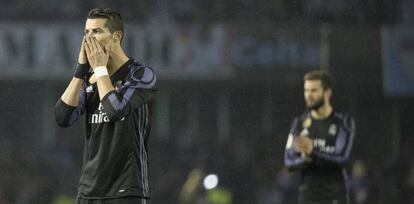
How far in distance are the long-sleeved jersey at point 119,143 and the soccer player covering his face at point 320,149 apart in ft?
8.30

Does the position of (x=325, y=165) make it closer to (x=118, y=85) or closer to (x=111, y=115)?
(x=118, y=85)

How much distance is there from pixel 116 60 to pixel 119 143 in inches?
14.2

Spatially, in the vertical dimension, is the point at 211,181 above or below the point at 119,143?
below

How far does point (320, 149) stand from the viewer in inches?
282

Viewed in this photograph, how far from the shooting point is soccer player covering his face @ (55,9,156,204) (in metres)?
4.47

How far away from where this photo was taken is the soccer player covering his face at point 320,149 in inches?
277

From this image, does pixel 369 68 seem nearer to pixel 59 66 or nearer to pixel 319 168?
pixel 59 66

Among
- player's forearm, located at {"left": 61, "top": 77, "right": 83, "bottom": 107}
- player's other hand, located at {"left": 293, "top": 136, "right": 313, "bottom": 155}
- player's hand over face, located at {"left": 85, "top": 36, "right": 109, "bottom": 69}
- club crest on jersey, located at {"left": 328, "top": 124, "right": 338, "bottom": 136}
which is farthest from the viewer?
club crest on jersey, located at {"left": 328, "top": 124, "right": 338, "bottom": 136}

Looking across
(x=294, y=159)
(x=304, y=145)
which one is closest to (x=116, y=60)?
(x=304, y=145)

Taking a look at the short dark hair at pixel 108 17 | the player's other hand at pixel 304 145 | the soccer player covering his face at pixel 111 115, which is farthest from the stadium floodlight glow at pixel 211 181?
the short dark hair at pixel 108 17

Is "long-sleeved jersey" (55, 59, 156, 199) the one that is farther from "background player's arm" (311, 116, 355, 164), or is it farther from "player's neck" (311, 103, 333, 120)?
"player's neck" (311, 103, 333, 120)

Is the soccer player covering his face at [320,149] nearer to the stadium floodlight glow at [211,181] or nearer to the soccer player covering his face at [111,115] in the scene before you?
the soccer player covering his face at [111,115]

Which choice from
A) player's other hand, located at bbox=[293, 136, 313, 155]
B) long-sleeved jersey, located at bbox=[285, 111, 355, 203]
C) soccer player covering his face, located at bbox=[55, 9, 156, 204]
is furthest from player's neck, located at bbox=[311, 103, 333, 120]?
soccer player covering his face, located at bbox=[55, 9, 156, 204]

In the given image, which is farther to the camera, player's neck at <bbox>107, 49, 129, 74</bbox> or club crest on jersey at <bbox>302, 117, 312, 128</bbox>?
club crest on jersey at <bbox>302, 117, 312, 128</bbox>
